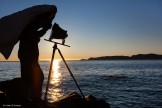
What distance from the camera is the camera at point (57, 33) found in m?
7.91

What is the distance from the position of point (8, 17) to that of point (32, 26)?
727 mm

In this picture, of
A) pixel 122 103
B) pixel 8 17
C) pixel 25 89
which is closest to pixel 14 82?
pixel 25 89

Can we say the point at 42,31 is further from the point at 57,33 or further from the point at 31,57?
the point at 31,57

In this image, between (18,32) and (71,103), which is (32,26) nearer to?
(18,32)

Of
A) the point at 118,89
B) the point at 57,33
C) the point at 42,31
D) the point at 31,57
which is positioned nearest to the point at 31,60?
the point at 31,57

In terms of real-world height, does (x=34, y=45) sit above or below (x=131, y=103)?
above

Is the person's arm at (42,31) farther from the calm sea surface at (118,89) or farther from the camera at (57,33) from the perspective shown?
the calm sea surface at (118,89)

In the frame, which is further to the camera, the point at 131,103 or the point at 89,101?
the point at 131,103

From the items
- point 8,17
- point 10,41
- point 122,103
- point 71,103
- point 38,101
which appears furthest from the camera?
point 122,103

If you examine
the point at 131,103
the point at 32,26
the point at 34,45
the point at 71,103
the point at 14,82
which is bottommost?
the point at 131,103

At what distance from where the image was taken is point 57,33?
793cm

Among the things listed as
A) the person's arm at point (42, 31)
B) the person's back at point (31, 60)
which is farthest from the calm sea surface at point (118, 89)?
the person's arm at point (42, 31)

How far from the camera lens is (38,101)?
23.9 feet

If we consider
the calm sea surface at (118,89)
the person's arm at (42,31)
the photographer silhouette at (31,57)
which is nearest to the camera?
the photographer silhouette at (31,57)
